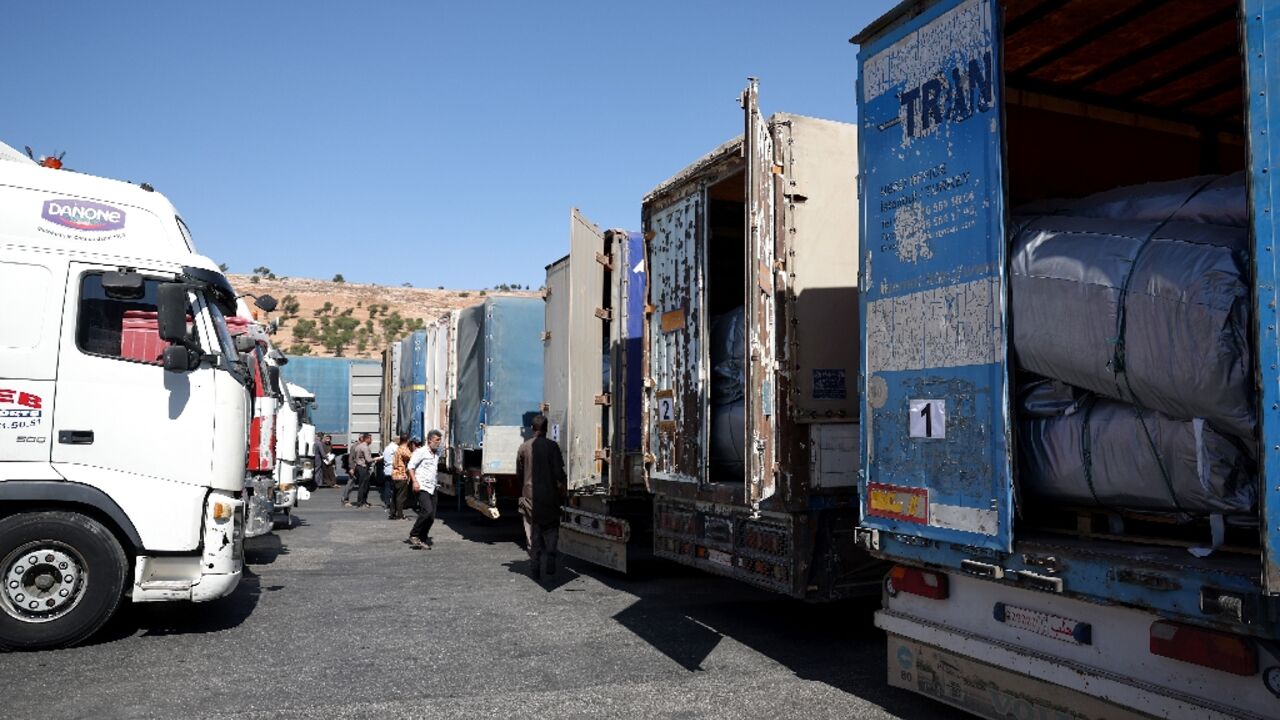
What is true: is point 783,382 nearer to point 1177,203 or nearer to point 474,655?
point 1177,203

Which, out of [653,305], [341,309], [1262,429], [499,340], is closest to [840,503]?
[653,305]

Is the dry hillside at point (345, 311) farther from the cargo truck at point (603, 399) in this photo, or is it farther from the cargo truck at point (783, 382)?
the cargo truck at point (783, 382)

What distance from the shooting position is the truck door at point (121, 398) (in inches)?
259

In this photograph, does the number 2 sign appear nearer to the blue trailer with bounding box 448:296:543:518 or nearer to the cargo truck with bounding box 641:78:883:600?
the cargo truck with bounding box 641:78:883:600

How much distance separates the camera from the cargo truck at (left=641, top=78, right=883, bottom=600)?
5.98 m

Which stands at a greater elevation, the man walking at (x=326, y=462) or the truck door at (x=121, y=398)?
the truck door at (x=121, y=398)

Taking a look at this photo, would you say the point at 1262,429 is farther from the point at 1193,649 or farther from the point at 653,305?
the point at 653,305

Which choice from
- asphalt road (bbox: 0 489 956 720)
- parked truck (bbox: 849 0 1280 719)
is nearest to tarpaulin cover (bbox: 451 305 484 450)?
asphalt road (bbox: 0 489 956 720)

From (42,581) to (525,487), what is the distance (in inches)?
172

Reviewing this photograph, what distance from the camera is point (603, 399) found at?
972 cm

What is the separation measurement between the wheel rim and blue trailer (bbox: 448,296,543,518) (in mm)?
5762

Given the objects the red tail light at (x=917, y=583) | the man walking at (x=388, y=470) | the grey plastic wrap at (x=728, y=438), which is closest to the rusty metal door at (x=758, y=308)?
the red tail light at (x=917, y=583)

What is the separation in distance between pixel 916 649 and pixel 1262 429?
2.22 metres

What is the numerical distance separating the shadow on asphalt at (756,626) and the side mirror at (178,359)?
377 centimetres
